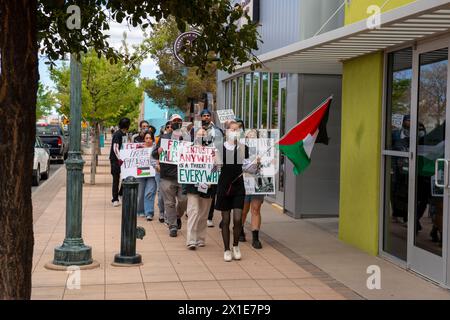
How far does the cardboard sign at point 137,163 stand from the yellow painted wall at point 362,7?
189 inches

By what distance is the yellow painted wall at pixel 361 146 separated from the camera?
30.7 ft

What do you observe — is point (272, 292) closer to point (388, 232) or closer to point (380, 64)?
point (388, 232)

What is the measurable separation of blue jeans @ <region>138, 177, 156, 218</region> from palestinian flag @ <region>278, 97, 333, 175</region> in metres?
3.60

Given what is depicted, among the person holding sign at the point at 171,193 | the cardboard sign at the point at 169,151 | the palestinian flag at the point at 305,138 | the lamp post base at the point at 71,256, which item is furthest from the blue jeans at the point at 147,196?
the lamp post base at the point at 71,256

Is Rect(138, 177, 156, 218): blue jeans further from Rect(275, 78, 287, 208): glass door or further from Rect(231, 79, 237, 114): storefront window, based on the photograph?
Rect(231, 79, 237, 114): storefront window

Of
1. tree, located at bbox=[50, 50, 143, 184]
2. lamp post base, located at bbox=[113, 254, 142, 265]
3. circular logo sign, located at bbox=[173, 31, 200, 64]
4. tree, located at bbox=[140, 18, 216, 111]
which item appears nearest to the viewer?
circular logo sign, located at bbox=[173, 31, 200, 64]

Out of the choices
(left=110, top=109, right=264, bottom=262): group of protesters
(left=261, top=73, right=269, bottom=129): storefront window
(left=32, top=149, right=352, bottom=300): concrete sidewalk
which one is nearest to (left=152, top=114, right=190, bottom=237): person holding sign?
(left=110, top=109, right=264, bottom=262): group of protesters

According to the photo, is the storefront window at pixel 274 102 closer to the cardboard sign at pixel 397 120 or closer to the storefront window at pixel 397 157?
the storefront window at pixel 397 157

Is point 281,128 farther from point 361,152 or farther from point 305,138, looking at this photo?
point 361,152

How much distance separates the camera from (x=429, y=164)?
7.84m

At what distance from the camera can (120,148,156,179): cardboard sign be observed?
1307 cm

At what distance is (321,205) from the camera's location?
1348cm

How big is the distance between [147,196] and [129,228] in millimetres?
4449

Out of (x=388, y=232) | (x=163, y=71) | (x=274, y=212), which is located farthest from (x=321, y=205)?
(x=163, y=71)
